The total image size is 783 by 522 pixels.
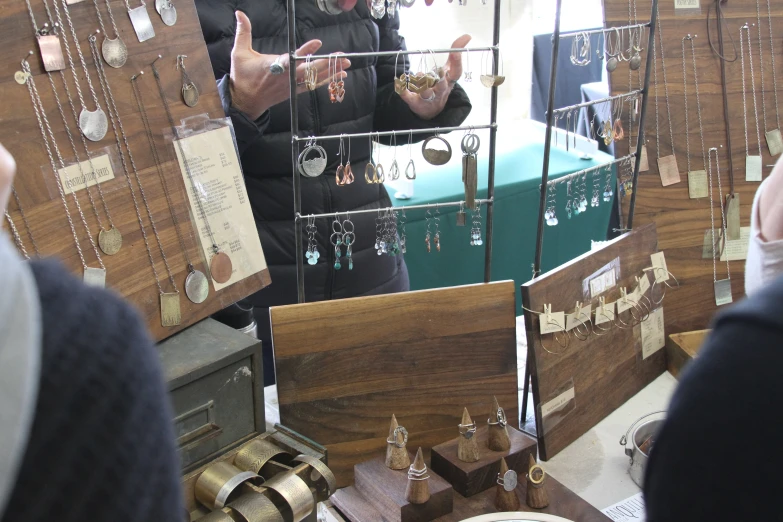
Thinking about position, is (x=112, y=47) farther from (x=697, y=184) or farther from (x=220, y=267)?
(x=697, y=184)

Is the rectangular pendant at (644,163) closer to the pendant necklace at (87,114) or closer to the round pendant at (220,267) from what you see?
the round pendant at (220,267)

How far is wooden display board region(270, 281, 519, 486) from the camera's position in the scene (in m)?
1.13

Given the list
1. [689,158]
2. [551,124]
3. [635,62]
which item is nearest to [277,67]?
[551,124]

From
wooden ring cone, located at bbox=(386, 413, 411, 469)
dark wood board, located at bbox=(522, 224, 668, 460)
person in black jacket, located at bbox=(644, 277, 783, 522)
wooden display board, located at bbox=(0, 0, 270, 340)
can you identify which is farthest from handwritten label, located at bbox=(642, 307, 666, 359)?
person in black jacket, located at bbox=(644, 277, 783, 522)

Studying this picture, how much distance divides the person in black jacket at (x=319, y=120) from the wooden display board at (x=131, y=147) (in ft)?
0.56

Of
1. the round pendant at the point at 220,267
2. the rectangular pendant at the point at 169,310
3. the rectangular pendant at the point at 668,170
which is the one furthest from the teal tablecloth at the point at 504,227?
the rectangular pendant at the point at 169,310

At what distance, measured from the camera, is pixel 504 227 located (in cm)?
257

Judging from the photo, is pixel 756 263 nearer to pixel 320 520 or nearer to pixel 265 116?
pixel 320 520

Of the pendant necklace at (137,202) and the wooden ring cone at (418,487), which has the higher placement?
the pendant necklace at (137,202)

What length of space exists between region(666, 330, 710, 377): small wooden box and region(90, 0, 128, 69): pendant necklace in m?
1.19

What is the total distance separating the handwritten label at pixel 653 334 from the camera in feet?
4.96

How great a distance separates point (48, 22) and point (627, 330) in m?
1.13

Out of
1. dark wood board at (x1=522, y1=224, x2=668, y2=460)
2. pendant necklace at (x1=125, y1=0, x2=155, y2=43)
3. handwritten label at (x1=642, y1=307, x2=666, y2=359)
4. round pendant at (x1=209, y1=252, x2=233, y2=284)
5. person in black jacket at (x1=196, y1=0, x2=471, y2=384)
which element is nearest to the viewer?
pendant necklace at (x1=125, y1=0, x2=155, y2=43)

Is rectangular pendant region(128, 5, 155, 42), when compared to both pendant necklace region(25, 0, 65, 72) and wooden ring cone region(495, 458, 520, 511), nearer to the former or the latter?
pendant necklace region(25, 0, 65, 72)
